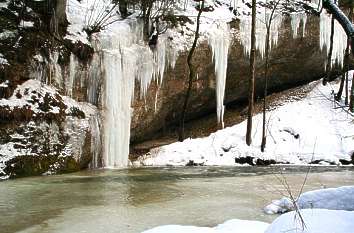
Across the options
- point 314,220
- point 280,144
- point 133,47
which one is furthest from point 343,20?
point 280,144

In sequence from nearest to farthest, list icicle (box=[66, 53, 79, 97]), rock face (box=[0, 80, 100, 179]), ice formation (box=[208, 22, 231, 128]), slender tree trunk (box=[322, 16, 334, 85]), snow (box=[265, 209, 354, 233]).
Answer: snow (box=[265, 209, 354, 233]) < rock face (box=[0, 80, 100, 179]) < icicle (box=[66, 53, 79, 97]) < ice formation (box=[208, 22, 231, 128]) < slender tree trunk (box=[322, 16, 334, 85])

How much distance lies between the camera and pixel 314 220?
448 cm

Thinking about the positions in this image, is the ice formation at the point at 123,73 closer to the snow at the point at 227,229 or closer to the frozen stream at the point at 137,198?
the frozen stream at the point at 137,198

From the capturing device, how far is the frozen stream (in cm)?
752

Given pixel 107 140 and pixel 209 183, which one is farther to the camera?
pixel 107 140

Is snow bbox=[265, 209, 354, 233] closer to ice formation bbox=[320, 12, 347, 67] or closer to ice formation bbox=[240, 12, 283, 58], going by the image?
ice formation bbox=[240, 12, 283, 58]

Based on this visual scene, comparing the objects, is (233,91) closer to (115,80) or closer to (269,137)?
(269,137)

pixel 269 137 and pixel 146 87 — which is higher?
pixel 146 87

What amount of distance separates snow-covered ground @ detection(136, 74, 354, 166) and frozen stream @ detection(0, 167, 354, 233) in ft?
8.84

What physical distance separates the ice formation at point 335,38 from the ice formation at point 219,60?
573 centimetres

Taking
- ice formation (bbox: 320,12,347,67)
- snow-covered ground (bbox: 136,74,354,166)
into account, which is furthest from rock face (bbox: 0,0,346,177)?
ice formation (bbox: 320,12,347,67)

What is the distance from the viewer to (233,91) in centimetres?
2181

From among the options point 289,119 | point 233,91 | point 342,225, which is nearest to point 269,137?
point 289,119

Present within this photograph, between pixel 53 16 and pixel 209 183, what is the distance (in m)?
7.84
